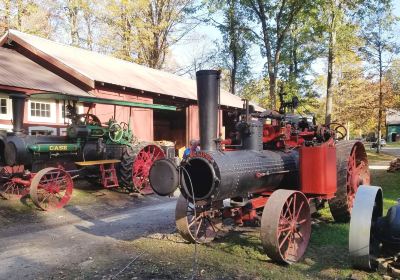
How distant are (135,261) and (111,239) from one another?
4.93ft

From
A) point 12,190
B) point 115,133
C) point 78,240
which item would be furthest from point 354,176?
point 12,190

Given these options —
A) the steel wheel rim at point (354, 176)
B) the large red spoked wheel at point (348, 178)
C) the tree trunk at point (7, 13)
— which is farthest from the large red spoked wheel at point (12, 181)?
the tree trunk at point (7, 13)

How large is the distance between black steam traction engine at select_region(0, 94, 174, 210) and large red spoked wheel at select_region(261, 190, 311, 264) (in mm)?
5755

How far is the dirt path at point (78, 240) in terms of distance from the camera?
17.9 feet

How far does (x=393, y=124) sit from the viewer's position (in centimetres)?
6319

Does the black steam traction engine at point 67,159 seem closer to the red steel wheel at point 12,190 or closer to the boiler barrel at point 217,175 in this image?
the red steel wheel at point 12,190

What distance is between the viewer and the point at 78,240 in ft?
23.1

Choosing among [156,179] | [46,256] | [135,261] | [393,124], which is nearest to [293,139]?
[156,179]

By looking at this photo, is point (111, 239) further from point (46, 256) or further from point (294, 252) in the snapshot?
point (294, 252)

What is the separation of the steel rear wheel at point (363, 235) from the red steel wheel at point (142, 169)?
7672 millimetres

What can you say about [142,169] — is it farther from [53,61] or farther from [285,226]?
[285,226]

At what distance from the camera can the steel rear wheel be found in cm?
495

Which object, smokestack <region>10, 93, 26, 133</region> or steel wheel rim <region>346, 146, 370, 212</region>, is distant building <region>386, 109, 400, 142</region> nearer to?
steel wheel rim <region>346, 146, 370, 212</region>

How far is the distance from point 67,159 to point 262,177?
661 cm
